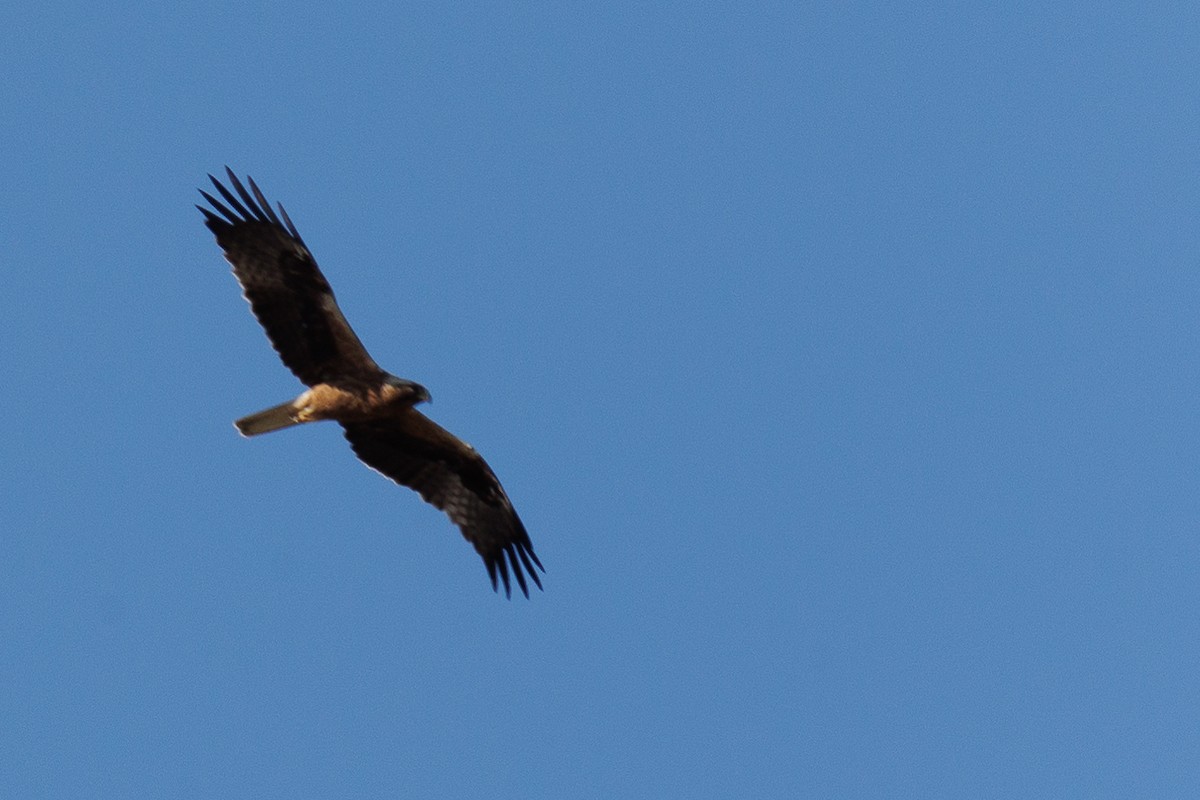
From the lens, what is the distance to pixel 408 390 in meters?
12.5

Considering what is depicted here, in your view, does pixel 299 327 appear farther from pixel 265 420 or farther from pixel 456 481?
pixel 456 481

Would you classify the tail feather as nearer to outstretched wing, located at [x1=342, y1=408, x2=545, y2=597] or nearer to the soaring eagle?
the soaring eagle

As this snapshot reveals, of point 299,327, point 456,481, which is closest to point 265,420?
Answer: point 299,327

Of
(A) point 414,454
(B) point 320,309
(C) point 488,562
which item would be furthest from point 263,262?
(C) point 488,562

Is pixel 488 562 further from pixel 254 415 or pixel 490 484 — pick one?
pixel 254 415

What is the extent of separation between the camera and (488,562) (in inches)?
551

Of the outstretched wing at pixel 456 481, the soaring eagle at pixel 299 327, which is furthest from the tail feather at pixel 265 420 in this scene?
the outstretched wing at pixel 456 481

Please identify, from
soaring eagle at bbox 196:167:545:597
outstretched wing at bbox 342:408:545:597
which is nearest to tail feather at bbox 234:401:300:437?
soaring eagle at bbox 196:167:545:597

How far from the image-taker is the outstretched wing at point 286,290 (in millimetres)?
12594

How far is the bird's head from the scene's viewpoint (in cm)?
1254

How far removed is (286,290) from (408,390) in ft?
4.39

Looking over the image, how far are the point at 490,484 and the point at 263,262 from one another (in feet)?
9.58

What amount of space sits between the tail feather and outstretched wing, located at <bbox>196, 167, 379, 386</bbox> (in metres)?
0.34

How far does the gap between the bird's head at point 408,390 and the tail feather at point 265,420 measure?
854 millimetres
